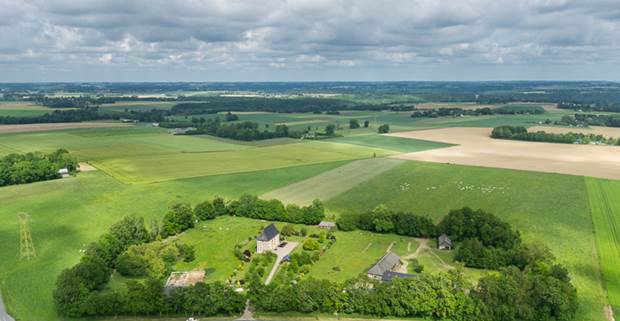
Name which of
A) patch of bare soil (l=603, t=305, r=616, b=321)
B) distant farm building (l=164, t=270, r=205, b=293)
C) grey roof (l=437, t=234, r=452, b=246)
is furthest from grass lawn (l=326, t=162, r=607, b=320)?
distant farm building (l=164, t=270, r=205, b=293)

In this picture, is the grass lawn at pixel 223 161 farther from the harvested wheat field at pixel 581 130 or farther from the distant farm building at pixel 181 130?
the harvested wheat field at pixel 581 130

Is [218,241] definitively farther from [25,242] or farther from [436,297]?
[436,297]

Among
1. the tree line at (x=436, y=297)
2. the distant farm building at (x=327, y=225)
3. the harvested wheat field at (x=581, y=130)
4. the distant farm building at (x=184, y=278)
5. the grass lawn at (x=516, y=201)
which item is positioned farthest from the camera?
Result: the harvested wheat field at (x=581, y=130)

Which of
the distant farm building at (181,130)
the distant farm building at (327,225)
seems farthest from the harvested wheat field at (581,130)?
the distant farm building at (327,225)

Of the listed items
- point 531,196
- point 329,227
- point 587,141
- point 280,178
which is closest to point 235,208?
point 329,227

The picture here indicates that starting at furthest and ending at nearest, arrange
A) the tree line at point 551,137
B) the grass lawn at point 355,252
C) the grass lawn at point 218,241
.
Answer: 1. the tree line at point 551,137
2. the grass lawn at point 218,241
3. the grass lawn at point 355,252

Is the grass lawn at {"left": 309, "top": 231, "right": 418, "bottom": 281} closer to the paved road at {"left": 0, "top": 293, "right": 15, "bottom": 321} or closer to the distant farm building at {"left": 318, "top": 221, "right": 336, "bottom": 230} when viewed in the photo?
the distant farm building at {"left": 318, "top": 221, "right": 336, "bottom": 230}

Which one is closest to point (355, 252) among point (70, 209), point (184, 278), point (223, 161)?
point (184, 278)
